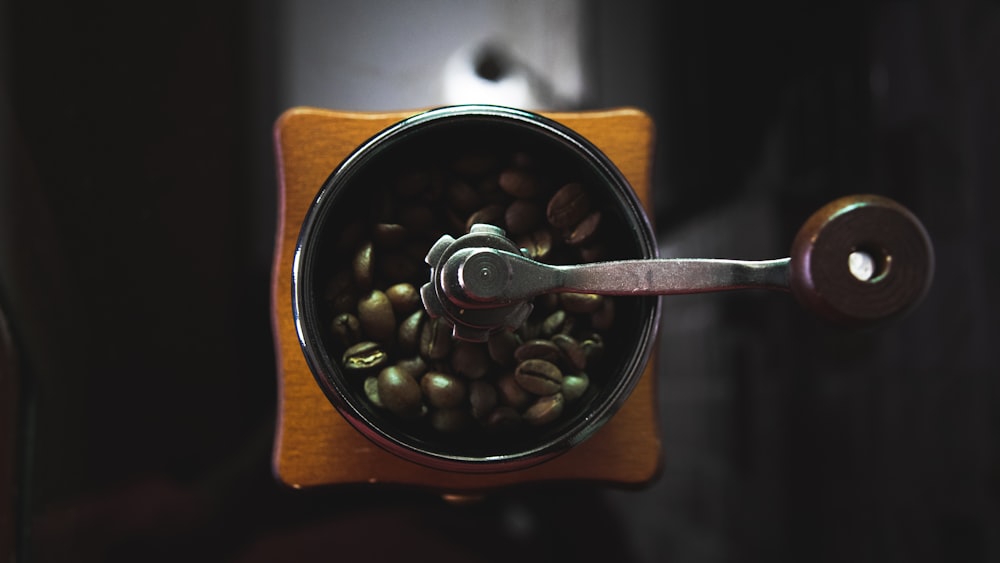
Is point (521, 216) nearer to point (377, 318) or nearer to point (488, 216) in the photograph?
point (488, 216)

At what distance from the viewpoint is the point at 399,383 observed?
0.49 meters

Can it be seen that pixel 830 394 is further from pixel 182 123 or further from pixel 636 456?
pixel 182 123

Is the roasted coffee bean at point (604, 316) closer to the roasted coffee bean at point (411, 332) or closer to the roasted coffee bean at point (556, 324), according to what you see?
the roasted coffee bean at point (556, 324)

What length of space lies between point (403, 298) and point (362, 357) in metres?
0.05

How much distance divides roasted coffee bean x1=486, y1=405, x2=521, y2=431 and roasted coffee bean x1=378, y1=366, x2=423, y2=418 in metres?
0.05

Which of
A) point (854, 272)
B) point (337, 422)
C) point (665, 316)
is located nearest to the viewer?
point (854, 272)

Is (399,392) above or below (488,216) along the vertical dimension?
below

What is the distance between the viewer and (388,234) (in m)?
0.52

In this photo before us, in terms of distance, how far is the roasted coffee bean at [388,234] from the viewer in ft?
1.70

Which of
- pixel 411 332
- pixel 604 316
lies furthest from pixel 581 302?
pixel 411 332

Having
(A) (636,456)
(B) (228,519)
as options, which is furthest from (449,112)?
(B) (228,519)

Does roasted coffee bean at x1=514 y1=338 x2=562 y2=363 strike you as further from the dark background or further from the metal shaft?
the dark background

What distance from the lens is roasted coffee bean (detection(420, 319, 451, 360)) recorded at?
51cm

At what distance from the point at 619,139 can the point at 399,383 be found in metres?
0.26
